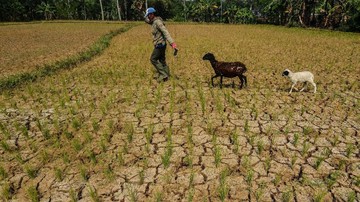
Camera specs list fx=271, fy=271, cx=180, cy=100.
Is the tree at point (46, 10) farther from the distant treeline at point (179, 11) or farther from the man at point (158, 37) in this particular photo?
the man at point (158, 37)

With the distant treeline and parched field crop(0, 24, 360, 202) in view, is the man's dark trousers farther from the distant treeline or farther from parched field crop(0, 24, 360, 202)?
the distant treeline

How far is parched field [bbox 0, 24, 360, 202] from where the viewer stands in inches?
137

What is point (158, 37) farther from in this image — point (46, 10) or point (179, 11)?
point (179, 11)

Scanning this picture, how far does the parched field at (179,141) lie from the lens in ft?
11.4

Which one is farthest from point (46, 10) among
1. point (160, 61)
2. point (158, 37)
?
point (158, 37)

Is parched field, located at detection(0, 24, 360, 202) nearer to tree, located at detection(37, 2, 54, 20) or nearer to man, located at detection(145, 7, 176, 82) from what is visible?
man, located at detection(145, 7, 176, 82)

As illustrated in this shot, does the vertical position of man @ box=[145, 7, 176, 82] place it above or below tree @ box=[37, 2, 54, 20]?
below

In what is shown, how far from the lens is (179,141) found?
15.1ft

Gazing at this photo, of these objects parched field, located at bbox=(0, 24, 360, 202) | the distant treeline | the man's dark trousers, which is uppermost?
the distant treeline

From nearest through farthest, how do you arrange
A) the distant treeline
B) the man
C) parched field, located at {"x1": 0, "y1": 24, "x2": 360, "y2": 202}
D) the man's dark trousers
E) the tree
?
parched field, located at {"x1": 0, "y1": 24, "x2": 360, "y2": 202} → the man → the man's dark trousers → the distant treeline → the tree

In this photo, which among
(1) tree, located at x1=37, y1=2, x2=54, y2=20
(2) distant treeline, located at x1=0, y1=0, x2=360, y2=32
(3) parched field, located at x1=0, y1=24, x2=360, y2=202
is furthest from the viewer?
(1) tree, located at x1=37, y1=2, x2=54, y2=20

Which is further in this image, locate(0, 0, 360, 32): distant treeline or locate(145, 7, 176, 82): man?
locate(0, 0, 360, 32): distant treeline

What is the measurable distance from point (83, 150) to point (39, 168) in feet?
2.23

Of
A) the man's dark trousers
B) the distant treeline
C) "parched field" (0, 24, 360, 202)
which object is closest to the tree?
the distant treeline
